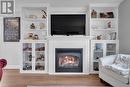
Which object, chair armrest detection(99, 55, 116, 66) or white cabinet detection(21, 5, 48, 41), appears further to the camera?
white cabinet detection(21, 5, 48, 41)

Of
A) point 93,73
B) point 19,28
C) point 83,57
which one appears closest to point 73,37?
point 83,57

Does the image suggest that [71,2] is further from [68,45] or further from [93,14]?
[68,45]

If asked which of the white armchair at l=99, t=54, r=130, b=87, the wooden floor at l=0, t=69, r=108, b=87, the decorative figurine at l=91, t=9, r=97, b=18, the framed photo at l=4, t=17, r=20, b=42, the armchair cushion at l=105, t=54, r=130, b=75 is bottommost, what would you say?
the wooden floor at l=0, t=69, r=108, b=87

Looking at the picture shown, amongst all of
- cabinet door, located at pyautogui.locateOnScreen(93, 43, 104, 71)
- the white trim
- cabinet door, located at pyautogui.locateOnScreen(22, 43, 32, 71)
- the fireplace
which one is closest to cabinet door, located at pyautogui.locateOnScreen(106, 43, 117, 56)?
cabinet door, located at pyautogui.locateOnScreen(93, 43, 104, 71)

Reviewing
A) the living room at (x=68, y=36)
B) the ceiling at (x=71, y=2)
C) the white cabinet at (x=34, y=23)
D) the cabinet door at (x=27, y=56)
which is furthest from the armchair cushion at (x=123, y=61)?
the cabinet door at (x=27, y=56)

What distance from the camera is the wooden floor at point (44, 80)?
6.14 metres

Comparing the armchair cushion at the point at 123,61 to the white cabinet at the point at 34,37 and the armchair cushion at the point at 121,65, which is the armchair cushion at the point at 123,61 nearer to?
the armchair cushion at the point at 121,65

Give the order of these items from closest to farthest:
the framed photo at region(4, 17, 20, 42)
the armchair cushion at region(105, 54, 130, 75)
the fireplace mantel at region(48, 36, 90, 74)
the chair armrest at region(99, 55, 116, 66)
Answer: the armchair cushion at region(105, 54, 130, 75) → the chair armrest at region(99, 55, 116, 66) → the fireplace mantel at region(48, 36, 90, 74) → the framed photo at region(4, 17, 20, 42)

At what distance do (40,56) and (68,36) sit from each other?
112 centimetres

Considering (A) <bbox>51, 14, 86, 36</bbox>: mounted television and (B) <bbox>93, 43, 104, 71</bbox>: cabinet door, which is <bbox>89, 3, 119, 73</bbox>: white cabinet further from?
(A) <bbox>51, 14, 86, 36</bbox>: mounted television

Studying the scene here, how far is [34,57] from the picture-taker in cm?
766

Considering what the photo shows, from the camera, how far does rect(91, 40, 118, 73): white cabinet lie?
25.0ft

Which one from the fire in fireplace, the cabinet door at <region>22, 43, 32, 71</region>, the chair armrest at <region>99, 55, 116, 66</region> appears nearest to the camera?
the chair armrest at <region>99, 55, 116, 66</region>

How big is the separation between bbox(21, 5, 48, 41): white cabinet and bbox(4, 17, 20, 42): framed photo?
59cm
